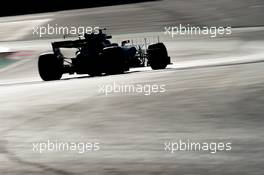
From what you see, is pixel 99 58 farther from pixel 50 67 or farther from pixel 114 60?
pixel 50 67

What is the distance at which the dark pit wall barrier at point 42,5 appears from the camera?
57.1 meters

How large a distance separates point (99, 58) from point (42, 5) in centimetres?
3919

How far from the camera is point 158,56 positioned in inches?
827

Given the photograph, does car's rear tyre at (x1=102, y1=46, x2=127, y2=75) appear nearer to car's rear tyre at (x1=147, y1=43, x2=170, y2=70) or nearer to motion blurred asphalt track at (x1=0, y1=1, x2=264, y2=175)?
car's rear tyre at (x1=147, y1=43, x2=170, y2=70)

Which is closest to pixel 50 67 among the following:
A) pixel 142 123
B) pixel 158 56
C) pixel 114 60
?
pixel 114 60

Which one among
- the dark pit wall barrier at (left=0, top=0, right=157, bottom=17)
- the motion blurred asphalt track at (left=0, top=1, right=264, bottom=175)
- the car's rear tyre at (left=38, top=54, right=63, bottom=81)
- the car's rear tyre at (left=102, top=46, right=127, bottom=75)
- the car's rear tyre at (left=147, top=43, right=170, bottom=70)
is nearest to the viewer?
the motion blurred asphalt track at (left=0, top=1, right=264, bottom=175)

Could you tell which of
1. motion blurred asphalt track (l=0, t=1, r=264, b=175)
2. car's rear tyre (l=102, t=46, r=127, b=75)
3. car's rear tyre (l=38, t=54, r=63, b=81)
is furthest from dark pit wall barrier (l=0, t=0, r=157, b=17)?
motion blurred asphalt track (l=0, t=1, r=264, b=175)

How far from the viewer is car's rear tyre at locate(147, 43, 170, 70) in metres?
20.8

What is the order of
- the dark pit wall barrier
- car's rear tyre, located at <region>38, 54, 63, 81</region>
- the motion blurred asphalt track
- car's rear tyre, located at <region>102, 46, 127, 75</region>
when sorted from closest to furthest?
1. the motion blurred asphalt track
2. car's rear tyre, located at <region>102, 46, 127, 75</region>
3. car's rear tyre, located at <region>38, 54, 63, 81</region>
4. the dark pit wall barrier

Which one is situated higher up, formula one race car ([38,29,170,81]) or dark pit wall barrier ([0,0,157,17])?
formula one race car ([38,29,170,81])

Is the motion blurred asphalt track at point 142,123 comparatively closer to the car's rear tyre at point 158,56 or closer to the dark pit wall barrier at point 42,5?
the car's rear tyre at point 158,56

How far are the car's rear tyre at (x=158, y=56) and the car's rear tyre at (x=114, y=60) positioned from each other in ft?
4.23

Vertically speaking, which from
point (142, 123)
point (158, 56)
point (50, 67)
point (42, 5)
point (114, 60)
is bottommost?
point (42, 5)

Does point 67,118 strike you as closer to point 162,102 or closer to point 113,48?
point 162,102
